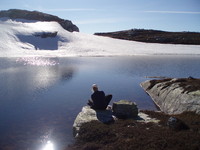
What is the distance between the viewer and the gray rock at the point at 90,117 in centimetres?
1219

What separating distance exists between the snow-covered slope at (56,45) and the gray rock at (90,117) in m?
44.8

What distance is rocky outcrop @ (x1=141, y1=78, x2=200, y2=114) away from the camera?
14826 mm

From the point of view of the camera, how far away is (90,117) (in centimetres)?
1318

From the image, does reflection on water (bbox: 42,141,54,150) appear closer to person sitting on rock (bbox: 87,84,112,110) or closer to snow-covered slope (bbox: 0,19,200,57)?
person sitting on rock (bbox: 87,84,112,110)

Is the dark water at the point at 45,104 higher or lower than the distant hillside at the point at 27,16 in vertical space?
lower

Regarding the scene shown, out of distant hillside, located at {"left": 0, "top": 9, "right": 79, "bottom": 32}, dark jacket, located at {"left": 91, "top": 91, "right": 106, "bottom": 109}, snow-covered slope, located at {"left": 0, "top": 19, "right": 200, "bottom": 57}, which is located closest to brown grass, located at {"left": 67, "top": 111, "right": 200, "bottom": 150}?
dark jacket, located at {"left": 91, "top": 91, "right": 106, "bottom": 109}

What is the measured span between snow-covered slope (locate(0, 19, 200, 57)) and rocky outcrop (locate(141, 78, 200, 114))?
137 ft

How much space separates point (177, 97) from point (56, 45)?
55674mm

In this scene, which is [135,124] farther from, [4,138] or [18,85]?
[18,85]

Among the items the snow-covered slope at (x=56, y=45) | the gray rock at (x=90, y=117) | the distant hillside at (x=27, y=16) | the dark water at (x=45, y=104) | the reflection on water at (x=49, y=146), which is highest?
the distant hillside at (x=27, y=16)

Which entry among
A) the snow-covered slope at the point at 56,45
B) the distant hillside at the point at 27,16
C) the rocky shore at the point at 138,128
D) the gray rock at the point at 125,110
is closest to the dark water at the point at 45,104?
the rocky shore at the point at 138,128

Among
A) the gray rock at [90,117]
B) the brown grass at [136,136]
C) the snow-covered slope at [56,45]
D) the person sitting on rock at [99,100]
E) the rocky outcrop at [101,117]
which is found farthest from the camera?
the snow-covered slope at [56,45]

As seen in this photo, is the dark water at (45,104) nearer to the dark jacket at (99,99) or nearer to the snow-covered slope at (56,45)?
the dark jacket at (99,99)

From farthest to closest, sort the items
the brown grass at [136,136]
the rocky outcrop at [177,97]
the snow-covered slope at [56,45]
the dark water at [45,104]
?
the snow-covered slope at [56,45]
the rocky outcrop at [177,97]
the dark water at [45,104]
the brown grass at [136,136]
